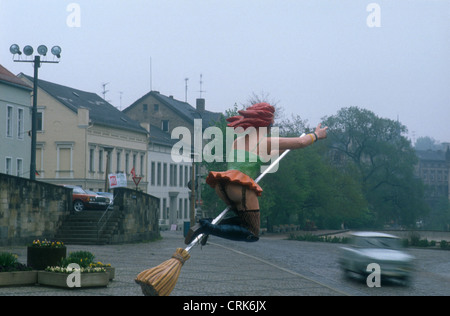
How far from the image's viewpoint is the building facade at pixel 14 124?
47125 millimetres

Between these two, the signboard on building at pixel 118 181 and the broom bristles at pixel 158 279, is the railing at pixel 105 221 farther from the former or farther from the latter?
the broom bristles at pixel 158 279

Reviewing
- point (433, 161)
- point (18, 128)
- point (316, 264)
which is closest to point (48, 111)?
point (18, 128)

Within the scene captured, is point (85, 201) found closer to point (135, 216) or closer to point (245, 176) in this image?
point (135, 216)

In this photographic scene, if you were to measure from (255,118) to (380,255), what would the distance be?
38.0 feet

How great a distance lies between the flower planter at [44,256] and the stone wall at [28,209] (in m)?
13.4

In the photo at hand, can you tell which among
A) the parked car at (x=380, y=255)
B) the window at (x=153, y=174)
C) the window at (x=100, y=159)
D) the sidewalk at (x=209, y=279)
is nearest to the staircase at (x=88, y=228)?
the sidewalk at (x=209, y=279)

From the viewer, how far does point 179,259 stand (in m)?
8.05

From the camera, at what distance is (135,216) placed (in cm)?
3762

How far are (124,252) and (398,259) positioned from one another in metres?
12.5

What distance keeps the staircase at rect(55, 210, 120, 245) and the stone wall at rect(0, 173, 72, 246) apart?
1.41 ft

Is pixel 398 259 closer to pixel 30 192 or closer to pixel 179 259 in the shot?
pixel 179 259

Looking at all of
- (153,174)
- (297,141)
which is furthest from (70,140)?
(297,141)

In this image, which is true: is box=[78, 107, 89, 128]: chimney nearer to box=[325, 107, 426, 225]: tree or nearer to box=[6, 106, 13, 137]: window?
box=[6, 106, 13, 137]: window

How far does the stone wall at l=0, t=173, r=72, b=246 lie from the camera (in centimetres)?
2986
